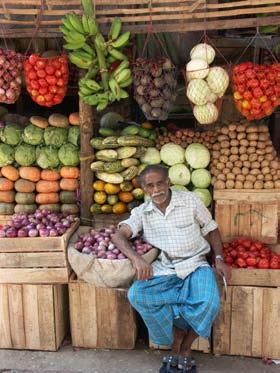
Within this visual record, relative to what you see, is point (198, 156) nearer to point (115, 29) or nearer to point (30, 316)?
point (115, 29)

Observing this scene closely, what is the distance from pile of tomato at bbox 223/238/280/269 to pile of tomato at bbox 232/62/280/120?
1119 millimetres

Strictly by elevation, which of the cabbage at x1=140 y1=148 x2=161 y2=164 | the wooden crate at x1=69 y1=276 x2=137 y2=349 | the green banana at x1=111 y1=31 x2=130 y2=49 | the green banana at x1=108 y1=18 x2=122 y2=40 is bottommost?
the wooden crate at x1=69 y1=276 x2=137 y2=349

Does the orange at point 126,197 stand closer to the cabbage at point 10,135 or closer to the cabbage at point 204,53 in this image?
the cabbage at point 10,135

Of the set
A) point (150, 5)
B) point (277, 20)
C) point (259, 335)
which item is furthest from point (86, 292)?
point (277, 20)

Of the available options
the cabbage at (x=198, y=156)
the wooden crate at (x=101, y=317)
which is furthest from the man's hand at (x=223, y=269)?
the cabbage at (x=198, y=156)

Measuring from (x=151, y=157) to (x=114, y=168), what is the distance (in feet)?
1.26

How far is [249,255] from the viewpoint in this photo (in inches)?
147

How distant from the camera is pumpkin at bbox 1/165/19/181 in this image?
15.2ft

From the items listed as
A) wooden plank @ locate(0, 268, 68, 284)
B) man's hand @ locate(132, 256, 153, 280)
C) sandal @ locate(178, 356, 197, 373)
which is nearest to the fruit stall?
wooden plank @ locate(0, 268, 68, 284)

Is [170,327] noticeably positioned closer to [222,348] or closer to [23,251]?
[222,348]

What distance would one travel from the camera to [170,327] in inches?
132

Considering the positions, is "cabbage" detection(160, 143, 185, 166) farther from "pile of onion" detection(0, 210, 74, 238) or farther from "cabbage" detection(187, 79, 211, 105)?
"pile of onion" detection(0, 210, 74, 238)

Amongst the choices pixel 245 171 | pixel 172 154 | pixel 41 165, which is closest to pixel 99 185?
pixel 41 165

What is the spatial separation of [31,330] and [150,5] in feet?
9.42
